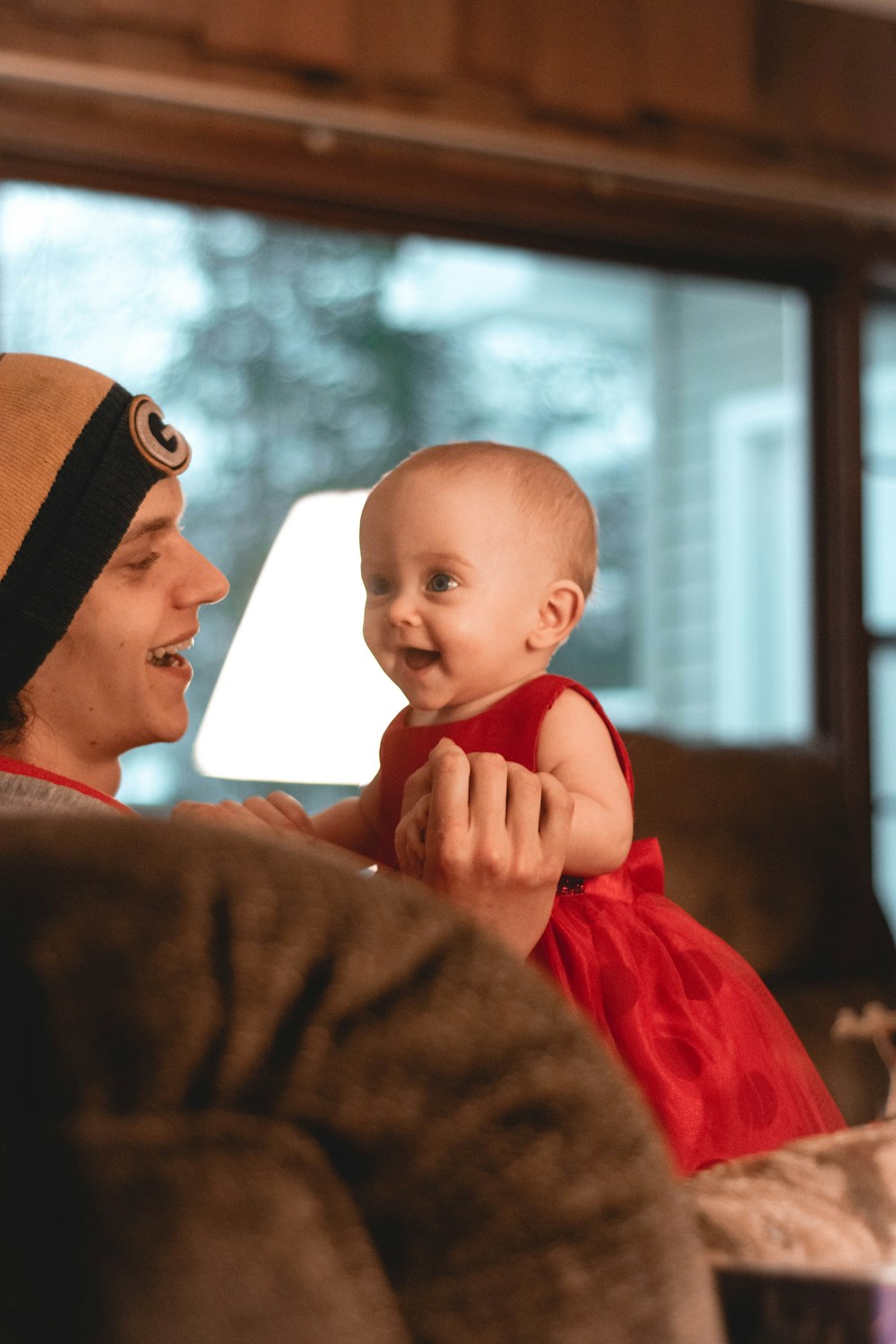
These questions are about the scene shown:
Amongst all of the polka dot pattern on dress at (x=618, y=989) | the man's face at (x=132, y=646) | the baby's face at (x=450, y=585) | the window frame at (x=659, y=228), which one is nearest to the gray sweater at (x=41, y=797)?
the man's face at (x=132, y=646)

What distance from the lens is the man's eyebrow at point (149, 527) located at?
915 millimetres

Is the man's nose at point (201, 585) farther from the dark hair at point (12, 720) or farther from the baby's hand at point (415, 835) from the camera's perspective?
the baby's hand at point (415, 835)

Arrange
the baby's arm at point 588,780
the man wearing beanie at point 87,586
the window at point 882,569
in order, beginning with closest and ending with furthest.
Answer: the baby's arm at point 588,780 → the man wearing beanie at point 87,586 → the window at point 882,569

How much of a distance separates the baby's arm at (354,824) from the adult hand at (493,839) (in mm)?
193

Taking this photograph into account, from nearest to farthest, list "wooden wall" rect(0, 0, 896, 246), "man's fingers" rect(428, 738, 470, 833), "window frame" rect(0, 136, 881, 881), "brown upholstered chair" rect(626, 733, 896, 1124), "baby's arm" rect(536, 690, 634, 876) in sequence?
"man's fingers" rect(428, 738, 470, 833) < "baby's arm" rect(536, 690, 634, 876) < "brown upholstered chair" rect(626, 733, 896, 1124) < "wooden wall" rect(0, 0, 896, 246) < "window frame" rect(0, 136, 881, 881)

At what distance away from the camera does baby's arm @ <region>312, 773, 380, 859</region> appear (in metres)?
0.88

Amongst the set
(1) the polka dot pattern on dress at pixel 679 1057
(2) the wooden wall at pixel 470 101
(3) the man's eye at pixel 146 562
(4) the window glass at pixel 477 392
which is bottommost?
(1) the polka dot pattern on dress at pixel 679 1057

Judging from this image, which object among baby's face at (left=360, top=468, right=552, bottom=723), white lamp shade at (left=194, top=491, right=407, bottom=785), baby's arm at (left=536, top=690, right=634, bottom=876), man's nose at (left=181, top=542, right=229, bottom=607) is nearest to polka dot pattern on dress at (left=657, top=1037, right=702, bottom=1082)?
baby's arm at (left=536, top=690, right=634, bottom=876)

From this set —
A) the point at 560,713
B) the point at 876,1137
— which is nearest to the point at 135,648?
the point at 560,713

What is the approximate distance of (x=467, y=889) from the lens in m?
0.65

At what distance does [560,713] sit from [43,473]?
1.25 ft

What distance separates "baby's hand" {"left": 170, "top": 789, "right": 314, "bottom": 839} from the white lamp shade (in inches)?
16.4

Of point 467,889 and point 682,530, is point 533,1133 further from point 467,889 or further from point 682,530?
point 682,530

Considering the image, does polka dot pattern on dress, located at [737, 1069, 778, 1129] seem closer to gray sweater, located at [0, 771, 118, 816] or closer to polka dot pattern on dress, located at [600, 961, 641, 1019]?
polka dot pattern on dress, located at [600, 961, 641, 1019]
